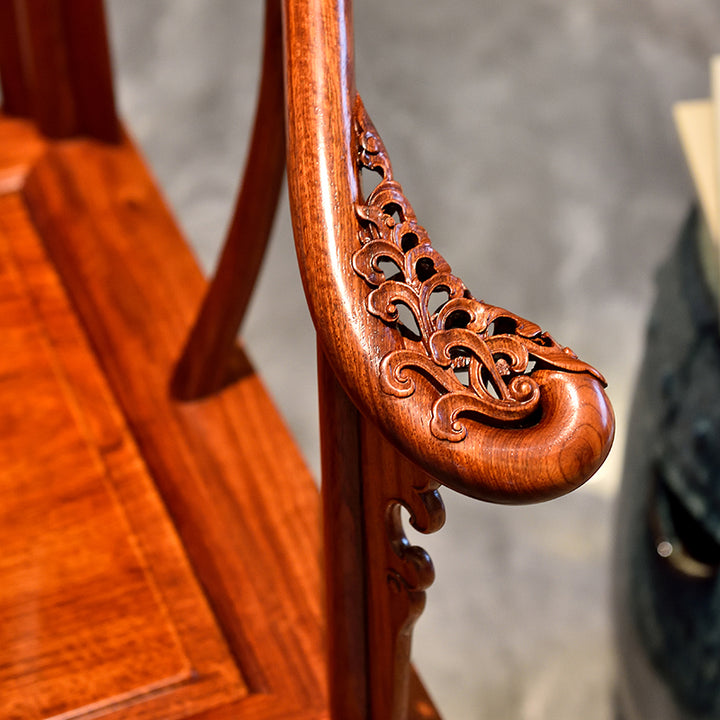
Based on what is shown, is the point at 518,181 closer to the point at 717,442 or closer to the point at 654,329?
the point at 654,329

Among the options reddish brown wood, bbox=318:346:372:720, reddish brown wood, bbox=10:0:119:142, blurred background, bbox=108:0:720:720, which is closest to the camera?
reddish brown wood, bbox=318:346:372:720

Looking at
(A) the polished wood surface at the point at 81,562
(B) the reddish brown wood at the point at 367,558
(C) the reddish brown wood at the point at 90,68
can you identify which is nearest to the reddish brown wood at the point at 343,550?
(B) the reddish brown wood at the point at 367,558

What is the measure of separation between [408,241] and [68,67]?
0.62 m

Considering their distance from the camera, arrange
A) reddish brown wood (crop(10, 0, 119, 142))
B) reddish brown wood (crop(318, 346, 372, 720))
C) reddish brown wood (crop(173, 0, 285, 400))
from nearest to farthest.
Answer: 1. reddish brown wood (crop(318, 346, 372, 720))
2. reddish brown wood (crop(173, 0, 285, 400))
3. reddish brown wood (crop(10, 0, 119, 142))

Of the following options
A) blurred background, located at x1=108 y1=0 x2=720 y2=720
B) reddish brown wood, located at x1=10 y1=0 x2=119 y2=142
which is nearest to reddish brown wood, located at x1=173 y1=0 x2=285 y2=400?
reddish brown wood, located at x1=10 y1=0 x2=119 y2=142

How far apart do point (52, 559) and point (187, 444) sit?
0.11m

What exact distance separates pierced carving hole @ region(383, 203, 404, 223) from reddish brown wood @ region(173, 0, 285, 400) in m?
0.21

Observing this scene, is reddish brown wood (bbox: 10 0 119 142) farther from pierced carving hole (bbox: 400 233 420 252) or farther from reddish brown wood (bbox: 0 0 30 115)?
pierced carving hole (bbox: 400 233 420 252)

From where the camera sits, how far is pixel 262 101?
23.5 inches

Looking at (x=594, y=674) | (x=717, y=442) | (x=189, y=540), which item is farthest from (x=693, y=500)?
(x=189, y=540)

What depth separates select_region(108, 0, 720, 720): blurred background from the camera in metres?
1.38

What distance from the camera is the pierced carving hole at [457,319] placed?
0.36 meters

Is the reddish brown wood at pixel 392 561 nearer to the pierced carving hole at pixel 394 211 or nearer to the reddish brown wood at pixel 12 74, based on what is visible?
the pierced carving hole at pixel 394 211

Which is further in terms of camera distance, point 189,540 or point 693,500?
point 693,500
